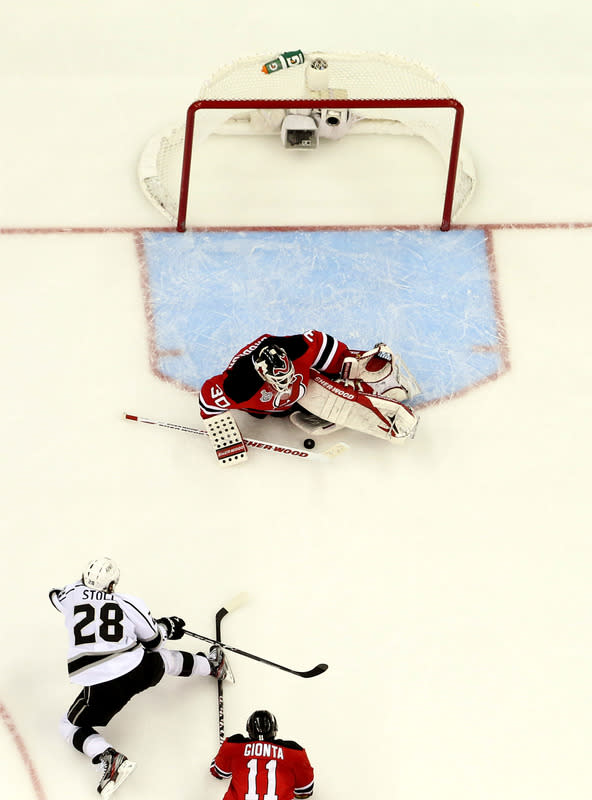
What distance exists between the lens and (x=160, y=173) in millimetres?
7676

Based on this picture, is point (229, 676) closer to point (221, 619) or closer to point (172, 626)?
point (221, 619)

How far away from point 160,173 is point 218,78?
670 millimetres

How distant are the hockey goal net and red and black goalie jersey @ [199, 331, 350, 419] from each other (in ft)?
3.76

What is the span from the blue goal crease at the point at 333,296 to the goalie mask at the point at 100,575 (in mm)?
1450

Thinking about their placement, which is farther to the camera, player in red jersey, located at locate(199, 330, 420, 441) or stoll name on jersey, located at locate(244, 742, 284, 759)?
player in red jersey, located at locate(199, 330, 420, 441)

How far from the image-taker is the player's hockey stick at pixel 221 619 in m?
6.02

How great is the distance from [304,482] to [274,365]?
2.10 ft

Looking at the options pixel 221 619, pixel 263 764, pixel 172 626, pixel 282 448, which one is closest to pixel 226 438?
pixel 282 448

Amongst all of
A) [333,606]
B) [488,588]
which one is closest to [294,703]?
[333,606]

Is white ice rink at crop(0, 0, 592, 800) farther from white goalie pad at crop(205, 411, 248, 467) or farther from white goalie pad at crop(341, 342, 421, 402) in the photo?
white goalie pad at crop(341, 342, 421, 402)

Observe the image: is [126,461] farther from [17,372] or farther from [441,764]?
[441,764]

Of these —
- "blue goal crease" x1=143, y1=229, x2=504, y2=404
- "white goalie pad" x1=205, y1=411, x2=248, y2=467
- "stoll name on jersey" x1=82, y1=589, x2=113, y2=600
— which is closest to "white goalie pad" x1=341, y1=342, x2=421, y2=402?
"blue goal crease" x1=143, y1=229, x2=504, y2=404

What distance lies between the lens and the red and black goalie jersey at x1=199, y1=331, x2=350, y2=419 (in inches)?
257

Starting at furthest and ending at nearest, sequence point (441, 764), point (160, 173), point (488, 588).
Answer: point (160, 173), point (488, 588), point (441, 764)
